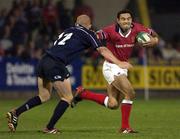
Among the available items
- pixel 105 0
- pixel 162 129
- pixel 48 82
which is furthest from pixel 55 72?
pixel 105 0

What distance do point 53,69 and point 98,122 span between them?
3360mm

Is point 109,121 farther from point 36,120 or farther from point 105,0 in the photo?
point 105,0

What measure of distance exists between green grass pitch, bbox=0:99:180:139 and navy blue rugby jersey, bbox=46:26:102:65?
4.32 feet

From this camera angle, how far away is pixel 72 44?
13.8 meters

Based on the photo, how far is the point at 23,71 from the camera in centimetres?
2659

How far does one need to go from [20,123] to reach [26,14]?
40.4ft

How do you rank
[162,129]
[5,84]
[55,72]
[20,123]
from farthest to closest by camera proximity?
[5,84] → [20,123] → [162,129] → [55,72]

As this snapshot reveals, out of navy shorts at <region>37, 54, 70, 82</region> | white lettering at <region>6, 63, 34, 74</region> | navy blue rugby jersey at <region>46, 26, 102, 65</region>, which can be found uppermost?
navy blue rugby jersey at <region>46, 26, 102, 65</region>

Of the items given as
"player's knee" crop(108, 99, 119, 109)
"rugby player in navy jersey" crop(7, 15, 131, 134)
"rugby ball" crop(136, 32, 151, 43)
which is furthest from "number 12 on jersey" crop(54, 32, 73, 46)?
"player's knee" crop(108, 99, 119, 109)

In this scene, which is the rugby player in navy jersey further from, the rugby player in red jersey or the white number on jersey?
the rugby player in red jersey

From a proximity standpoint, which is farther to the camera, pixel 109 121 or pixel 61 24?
pixel 61 24

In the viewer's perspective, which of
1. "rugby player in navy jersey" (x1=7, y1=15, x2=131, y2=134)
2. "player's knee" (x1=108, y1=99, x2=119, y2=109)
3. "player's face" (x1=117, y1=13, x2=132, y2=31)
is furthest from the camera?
"player's knee" (x1=108, y1=99, x2=119, y2=109)

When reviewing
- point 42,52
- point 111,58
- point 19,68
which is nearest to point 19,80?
point 19,68

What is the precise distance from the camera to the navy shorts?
536 inches
